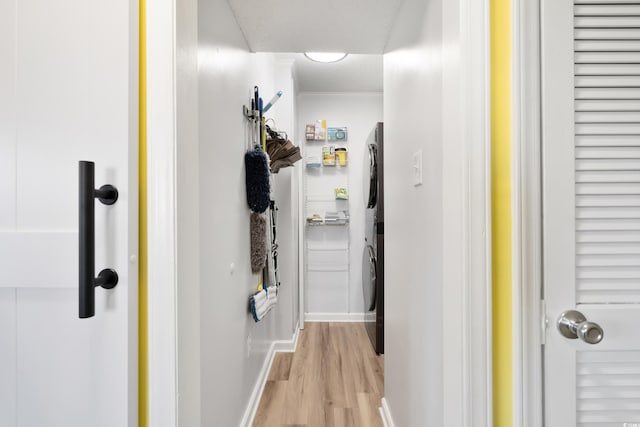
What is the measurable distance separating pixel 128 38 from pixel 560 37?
1.02 meters

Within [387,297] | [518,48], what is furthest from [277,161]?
[518,48]

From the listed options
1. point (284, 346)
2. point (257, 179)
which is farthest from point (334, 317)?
point (257, 179)

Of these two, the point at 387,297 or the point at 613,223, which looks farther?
the point at 387,297

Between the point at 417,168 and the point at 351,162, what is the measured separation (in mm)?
2332

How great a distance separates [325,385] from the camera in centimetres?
218

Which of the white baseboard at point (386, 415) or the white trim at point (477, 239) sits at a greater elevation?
the white trim at point (477, 239)

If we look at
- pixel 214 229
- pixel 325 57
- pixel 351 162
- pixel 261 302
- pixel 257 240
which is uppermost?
pixel 325 57

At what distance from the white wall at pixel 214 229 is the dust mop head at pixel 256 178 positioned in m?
0.06

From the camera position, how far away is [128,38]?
652 mm

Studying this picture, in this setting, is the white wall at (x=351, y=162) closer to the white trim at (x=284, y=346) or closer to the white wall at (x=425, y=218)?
the white trim at (x=284, y=346)

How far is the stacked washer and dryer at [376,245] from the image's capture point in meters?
2.67

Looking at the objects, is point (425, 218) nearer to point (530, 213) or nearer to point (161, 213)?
point (530, 213)

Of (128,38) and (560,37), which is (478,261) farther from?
(128,38)

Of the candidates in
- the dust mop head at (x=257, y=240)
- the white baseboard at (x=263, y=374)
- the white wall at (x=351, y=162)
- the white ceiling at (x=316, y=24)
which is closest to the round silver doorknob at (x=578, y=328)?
the white ceiling at (x=316, y=24)
